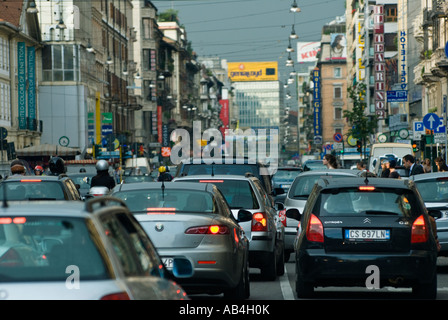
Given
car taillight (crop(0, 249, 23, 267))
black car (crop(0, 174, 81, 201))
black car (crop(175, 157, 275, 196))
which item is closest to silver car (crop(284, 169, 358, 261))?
black car (crop(175, 157, 275, 196))

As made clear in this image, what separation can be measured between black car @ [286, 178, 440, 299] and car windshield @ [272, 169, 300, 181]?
2558 centimetres

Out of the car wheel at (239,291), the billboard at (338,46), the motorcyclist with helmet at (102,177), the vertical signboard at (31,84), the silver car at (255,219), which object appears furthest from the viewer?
the billboard at (338,46)

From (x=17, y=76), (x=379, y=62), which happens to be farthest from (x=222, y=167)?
(x=379, y=62)

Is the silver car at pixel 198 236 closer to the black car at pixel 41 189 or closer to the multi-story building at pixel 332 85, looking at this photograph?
the black car at pixel 41 189

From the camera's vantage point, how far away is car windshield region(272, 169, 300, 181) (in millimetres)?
37897

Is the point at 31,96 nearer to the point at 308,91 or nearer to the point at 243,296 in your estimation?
the point at 243,296

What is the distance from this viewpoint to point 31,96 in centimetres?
6544

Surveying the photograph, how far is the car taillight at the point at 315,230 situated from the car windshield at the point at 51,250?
6277mm

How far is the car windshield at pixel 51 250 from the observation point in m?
5.50

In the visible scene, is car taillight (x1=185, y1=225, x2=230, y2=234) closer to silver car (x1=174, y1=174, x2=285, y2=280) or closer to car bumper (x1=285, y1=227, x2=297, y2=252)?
silver car (x1=174, y1=174, x2=285, y2=280)

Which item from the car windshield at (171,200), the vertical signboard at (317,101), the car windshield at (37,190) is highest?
the vertical signboard at (317,101)

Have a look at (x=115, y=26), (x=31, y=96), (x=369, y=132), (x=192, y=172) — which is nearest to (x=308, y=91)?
(x=115, y=26)

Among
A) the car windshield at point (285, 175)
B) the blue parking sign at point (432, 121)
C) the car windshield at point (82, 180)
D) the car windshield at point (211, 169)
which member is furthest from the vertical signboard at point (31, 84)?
the car windshield at point (211, 169)

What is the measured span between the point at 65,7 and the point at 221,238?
65367 millimetres
